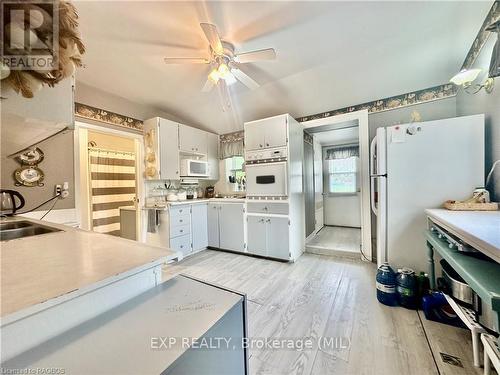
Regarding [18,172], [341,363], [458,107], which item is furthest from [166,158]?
[458,107]

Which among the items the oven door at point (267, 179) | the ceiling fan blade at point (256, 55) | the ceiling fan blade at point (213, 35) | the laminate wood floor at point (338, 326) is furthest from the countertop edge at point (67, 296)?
the oven door at point (267, 179)

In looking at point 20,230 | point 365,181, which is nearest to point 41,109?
point 20,230

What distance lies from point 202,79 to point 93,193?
11.1 feet

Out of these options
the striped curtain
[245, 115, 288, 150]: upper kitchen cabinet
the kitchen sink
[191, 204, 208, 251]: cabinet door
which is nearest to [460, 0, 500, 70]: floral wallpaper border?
[245, 115, 288, 150]: upper kitchen cabinet

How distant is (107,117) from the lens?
287cm

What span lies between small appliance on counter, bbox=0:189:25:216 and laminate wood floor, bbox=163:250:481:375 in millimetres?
1621

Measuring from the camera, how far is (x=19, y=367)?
1.36 ft

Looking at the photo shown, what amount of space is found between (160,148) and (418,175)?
3309mm

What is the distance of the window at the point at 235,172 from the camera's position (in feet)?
13.5

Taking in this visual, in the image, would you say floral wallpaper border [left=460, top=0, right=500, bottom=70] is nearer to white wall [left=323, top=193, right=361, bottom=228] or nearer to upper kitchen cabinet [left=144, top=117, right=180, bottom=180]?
white wall [left=323, top=193, right=361, bottom=228]

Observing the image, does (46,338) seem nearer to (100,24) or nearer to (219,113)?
(100,24)

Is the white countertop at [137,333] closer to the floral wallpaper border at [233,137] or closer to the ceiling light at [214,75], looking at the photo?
the ceiling light at [214,75]

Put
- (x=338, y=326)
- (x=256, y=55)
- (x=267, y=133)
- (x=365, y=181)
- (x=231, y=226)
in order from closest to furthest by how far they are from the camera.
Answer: (x=338, y=326) → (x=256, y=55) → (x=365, y=181) → (x=267, y=133) → (x=231, y=226)

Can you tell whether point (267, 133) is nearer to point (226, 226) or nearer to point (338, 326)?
point (226, 226)
